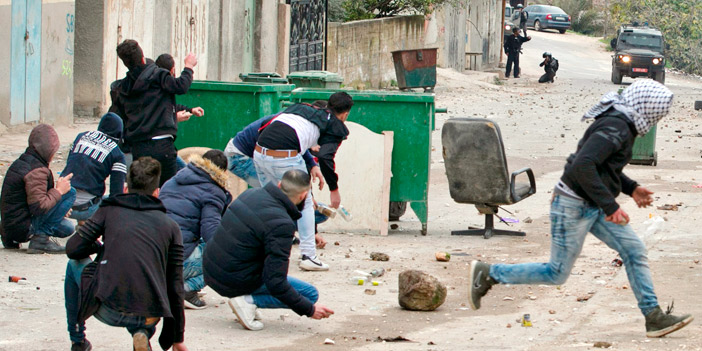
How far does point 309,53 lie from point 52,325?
20522 millimetres

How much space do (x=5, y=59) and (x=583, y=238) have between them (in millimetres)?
10148

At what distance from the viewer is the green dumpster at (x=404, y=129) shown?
31.6ft

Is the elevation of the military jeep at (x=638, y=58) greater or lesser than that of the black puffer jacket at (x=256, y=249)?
greater

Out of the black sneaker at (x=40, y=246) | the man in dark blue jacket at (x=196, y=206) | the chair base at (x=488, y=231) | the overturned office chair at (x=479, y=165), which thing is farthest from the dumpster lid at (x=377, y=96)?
the man in dark blue jacket at (x=196, y=206)

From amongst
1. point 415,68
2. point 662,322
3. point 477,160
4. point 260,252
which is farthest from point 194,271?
point 415,68

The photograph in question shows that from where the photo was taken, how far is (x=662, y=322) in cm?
574

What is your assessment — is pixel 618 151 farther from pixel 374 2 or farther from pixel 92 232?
pixel 374 2

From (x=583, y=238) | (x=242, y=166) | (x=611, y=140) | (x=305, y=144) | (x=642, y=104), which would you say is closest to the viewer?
(x=611, y=140)

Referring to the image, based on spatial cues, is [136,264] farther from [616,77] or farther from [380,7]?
[616,77]

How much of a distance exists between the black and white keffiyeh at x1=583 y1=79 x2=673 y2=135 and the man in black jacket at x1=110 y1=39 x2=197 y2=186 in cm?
397

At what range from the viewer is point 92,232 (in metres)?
4.93

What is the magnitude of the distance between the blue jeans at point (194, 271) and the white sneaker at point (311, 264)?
142cm

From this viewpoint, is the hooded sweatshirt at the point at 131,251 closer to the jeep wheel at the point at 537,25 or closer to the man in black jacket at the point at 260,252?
the man in black jacket at the point at 260,252

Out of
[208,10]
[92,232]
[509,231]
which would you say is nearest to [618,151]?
[92,232]
